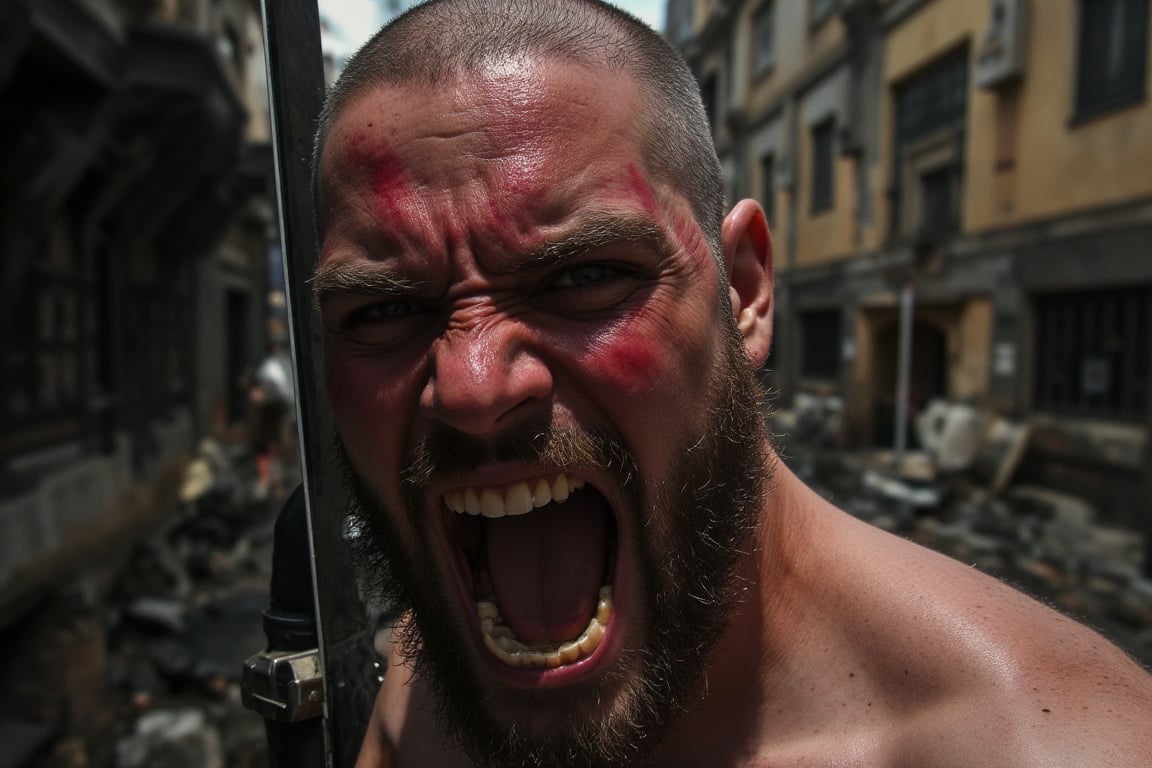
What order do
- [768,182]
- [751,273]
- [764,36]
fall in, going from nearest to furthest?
1. [751,273]
2. [764,36]
3. [768,182]

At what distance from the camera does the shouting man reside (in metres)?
1.13

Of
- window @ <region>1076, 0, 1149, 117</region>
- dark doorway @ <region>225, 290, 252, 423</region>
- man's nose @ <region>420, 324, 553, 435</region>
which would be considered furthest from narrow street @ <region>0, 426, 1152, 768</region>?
dark doorway @ <region>225, 290, 252, 423</region>

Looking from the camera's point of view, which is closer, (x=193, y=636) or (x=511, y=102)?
(x=511, y=102)

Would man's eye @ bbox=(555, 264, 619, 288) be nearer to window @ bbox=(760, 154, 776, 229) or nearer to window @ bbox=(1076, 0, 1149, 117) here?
window @ bbox=(1076, 0, 1149, 117)

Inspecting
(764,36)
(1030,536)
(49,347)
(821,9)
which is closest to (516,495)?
(49,347)

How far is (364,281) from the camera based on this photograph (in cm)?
120

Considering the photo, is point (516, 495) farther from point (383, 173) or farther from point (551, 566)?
point (383, 173)

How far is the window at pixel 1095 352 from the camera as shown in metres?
8.11

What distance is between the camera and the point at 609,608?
1219 mm

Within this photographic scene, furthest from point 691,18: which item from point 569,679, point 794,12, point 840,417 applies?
point 569,679

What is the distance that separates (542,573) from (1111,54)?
31.9 feet

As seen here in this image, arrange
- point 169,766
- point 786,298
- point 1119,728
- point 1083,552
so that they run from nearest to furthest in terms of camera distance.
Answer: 1. point 1119,728
2. point 169,766
3. point 1083,552
4. point 786,298

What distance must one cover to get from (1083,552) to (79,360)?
33.1ft

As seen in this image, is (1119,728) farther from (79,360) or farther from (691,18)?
(691,18)
